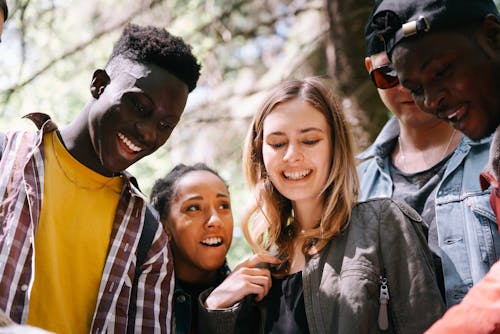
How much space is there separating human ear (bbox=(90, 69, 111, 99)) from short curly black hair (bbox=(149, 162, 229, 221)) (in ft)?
2.30

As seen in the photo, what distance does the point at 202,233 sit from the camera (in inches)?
120

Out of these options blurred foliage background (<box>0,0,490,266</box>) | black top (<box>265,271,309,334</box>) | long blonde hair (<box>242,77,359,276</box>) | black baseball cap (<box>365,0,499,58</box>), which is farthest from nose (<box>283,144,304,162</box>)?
blurred foliage background (<box>0,0,490,266</box>)

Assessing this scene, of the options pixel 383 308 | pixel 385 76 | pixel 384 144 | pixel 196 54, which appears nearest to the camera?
pixel 383 308

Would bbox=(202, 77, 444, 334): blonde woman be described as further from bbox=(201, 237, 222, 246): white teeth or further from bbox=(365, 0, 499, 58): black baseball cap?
bbox=(365, 0, 499, 58): black baseball cap

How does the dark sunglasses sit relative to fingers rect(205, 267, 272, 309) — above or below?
above

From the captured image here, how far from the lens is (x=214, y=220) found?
3.05 m

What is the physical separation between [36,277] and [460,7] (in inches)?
73.3

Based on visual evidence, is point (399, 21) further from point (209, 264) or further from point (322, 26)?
point (322, 26)

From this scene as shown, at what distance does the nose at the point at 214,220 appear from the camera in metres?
3.04

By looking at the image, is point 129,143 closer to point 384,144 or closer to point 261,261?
point 261,261

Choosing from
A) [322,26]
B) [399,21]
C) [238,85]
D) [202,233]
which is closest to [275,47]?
[238,85]

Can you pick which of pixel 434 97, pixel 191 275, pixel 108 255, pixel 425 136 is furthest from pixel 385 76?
pixel 108 255

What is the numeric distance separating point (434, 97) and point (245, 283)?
3.52 feet

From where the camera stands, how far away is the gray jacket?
229 centimetres
